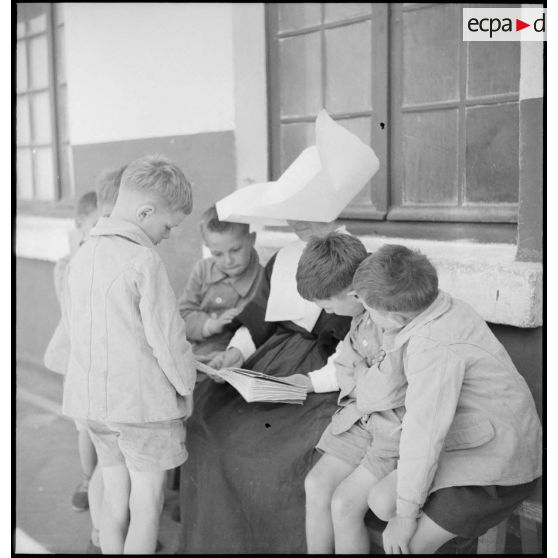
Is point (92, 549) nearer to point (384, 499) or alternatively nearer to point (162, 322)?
point (162, 322)

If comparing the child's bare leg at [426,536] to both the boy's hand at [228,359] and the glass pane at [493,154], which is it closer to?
the boy's hand at [228,359]

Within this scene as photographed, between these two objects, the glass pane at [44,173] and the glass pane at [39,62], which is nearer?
the glass pane at [39,62]

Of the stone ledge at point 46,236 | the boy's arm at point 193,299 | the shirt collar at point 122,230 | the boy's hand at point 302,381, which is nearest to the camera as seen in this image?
the shirt collar at point 122,230

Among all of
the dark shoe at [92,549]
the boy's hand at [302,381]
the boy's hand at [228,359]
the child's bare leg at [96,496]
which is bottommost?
the dark shoe at [92,549]

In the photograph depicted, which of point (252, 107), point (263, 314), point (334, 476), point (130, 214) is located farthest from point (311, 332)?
point (252, 107)

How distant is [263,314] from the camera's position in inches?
110

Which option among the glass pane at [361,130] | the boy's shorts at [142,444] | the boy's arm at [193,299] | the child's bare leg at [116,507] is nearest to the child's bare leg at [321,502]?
the boy's shorts at [142,444]

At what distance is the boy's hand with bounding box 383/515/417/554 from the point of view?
1.89 metres

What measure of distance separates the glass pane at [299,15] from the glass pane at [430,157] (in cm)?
69

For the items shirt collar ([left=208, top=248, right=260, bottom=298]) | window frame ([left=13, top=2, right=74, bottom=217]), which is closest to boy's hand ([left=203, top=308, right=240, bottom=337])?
shirt collar ([left=208, top=248, right=260, bottom=298])

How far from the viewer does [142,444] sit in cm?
228

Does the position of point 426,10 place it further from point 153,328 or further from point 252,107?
point 153,328

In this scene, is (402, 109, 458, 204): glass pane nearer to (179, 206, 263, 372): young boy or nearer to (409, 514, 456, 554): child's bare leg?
(179, 206, 263, 372): young boy

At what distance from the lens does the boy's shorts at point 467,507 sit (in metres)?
1.90
